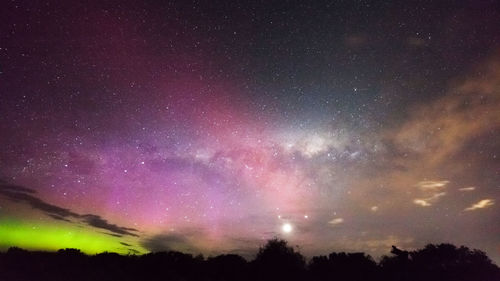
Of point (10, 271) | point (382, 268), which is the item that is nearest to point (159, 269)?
point (10, 271)

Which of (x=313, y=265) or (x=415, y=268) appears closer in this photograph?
(x=415, y=268)

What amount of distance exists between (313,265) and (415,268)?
16260 mm

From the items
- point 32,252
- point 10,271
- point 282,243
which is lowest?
point 10,271

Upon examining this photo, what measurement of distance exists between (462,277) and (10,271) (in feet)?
195

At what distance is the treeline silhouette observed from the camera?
52.5 meters

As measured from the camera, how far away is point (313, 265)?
66.1m

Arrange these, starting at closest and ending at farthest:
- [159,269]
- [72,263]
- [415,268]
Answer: [72,263] → [159,269] → [415,268]

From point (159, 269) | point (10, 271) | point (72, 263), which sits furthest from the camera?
point (159, 269)

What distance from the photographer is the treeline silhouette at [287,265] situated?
172 feet

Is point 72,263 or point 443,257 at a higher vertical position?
point 443,257

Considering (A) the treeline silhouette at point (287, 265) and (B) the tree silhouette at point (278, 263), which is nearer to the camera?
(A) the treeline silhouette at point (287, 265)

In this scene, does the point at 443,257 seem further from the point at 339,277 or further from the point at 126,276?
the point at 126,276

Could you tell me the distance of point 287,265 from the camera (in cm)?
6347

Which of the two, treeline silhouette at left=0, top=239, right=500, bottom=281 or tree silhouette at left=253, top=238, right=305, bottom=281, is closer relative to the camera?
treeline silhouette at left=0, top=239, right=500, bottom=281
